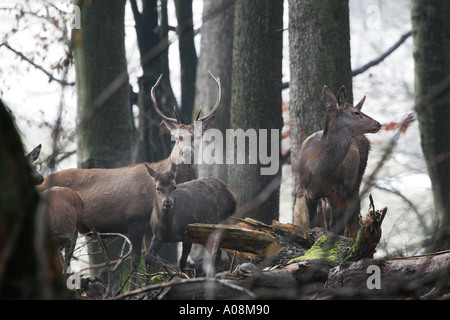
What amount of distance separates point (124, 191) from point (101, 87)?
2475mm

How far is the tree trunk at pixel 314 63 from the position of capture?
29.0ft

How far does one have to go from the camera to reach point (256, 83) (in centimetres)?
997

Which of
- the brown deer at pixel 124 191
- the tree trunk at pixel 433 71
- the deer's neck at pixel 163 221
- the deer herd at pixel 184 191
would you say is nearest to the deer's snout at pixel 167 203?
the deer herd at pixel 184 191

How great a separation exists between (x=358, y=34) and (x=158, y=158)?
43.9 feet

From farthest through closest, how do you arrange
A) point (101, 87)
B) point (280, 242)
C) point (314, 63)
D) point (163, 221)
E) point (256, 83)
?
point (101, 87) → point (256, 83) → point (314, 63) → point (163, 221) → point (280, 242)

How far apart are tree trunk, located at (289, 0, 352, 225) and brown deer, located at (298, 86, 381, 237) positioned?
0.82m

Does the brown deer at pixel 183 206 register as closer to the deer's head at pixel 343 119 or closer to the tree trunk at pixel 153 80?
the deer's head at pixel 343 119

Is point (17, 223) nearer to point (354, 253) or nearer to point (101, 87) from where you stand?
point (354, 253)

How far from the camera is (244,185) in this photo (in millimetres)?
9875

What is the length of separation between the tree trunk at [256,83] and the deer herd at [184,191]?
1.07 metres

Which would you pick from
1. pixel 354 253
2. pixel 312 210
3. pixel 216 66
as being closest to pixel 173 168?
pixel 312 210

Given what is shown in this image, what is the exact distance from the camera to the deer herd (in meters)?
7.62

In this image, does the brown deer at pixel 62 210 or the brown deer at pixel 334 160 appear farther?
the brown deer at pixel 334 160
